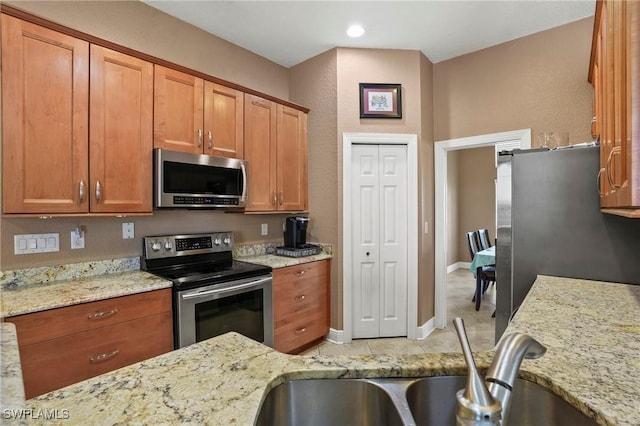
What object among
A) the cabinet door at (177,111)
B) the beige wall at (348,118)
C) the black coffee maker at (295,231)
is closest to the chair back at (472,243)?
the beige wall at (348,118)

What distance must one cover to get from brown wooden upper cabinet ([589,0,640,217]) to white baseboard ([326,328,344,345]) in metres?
2.42

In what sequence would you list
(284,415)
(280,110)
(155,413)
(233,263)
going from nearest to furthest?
(155,413), (284,415), (233,263), (280,110)

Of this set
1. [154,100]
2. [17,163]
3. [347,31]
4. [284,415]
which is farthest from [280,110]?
[284,415]

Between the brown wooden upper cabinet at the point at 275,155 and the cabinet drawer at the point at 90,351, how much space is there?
1.26m

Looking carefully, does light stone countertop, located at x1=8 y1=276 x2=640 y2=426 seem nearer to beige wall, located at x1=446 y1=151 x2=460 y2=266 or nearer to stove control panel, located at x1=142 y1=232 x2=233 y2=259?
stove control panel, located at x1=142 y1=232 x2=233 y2=259

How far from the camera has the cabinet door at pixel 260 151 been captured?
2840 millimetres

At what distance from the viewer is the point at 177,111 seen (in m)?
2.34

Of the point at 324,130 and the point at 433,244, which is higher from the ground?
the point at 324,130

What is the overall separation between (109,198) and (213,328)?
109 centimetres

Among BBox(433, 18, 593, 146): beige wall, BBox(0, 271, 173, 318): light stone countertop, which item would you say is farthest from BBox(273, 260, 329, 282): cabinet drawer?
BBox(433, 18, 593, 146): beige wall

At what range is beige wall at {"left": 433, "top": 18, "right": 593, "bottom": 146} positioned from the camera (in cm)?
268

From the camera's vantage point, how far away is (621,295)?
1509 millimetres

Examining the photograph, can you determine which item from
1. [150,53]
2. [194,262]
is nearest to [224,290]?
[194,262]

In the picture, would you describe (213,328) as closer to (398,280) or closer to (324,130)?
(398,280)
